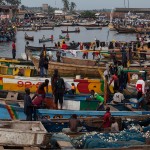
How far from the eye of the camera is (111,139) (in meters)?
11.7

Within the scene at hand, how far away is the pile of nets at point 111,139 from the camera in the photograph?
436 inches

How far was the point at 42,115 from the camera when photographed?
14336 millimetres

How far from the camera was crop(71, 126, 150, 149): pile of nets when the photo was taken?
11.1 m

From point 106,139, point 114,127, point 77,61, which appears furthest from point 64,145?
point 77,61

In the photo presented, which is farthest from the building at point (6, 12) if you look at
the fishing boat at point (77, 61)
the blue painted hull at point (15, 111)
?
the blue painted hull at point (15, 111)

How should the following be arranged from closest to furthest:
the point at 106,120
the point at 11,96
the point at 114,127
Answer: the point at 114,127 → the point at 106,120 → the point at 11,96

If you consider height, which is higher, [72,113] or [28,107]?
[28,107]

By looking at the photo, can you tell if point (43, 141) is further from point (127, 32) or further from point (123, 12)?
point (123, 12)

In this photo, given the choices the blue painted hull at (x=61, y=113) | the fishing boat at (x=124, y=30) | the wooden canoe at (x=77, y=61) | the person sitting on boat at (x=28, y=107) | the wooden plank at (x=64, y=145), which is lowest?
the fishing boat at (x=124, y=30)

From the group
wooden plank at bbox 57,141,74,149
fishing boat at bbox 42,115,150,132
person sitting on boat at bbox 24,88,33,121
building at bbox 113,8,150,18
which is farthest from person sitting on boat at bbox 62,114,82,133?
building at bbox 113,8,150,18

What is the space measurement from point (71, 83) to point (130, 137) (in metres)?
7.73

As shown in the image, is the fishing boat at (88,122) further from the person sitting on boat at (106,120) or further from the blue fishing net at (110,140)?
the blue fishing net at (110,140)

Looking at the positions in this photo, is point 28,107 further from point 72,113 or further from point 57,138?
point 57,138

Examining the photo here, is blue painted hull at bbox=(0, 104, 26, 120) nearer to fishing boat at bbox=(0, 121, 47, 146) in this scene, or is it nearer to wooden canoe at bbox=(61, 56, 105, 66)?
fishing boat at bbox=(0, 121, 47, 146)
